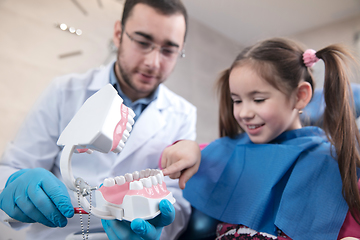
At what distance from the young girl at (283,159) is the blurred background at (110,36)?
17cm

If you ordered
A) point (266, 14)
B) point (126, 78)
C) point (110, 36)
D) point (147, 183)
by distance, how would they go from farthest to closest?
point (266, 14)
point (110, 36)
point (126, 78)
point (147, 183)

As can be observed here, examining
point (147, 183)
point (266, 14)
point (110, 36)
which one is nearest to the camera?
point (147, 183)

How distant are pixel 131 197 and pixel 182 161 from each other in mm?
259

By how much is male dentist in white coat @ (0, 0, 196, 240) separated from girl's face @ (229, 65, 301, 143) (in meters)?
0.39

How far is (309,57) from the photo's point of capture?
86cm

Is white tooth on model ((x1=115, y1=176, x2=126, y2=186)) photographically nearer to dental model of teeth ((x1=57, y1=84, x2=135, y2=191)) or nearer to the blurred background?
dental model of teeth ((x1=57, y1=84, x2=135, y2=191))

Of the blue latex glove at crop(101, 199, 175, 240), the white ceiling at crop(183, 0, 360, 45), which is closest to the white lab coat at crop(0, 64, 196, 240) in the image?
the blue latex glove at crop(101, 199, 175, 240)

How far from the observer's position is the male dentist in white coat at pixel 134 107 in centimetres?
96

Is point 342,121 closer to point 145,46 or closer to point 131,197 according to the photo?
point 131,197

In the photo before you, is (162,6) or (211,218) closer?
(211,218)

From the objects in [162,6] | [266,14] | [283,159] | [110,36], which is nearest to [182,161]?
[283,159]

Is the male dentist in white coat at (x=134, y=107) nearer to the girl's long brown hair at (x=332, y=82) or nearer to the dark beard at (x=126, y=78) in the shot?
the dark beard at (x=126, y=78)

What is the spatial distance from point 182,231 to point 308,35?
7.74ft

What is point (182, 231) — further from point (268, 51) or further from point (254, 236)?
point (268, 51)
